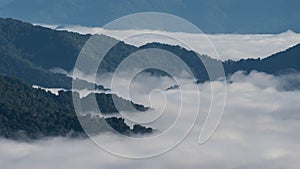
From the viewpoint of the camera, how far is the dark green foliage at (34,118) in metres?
138

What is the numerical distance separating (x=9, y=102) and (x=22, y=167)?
82.1ft

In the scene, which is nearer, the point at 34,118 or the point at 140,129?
the point at 34,118

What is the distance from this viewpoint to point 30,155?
12700 cm

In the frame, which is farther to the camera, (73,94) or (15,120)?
(73,94)

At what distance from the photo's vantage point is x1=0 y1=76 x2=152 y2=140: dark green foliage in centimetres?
13800

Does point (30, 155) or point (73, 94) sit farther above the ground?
point (73, 94)

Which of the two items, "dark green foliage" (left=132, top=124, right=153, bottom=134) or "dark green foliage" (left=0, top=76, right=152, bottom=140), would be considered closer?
"dark green foliage" (left=0, top=76, right=152, bottom=140)

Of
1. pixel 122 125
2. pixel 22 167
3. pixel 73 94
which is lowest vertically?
pixel 22 167

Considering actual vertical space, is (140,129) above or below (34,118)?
below

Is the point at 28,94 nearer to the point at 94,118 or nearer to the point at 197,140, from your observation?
the point at 94,118

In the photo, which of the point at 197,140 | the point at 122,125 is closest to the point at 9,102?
the point at 122,125

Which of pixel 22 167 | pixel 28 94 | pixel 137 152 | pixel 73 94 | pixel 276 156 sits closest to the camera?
pixel 22 167

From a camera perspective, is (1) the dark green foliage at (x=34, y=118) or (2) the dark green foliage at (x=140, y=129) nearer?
(1) the dark green foliage at (x=34, y=118)

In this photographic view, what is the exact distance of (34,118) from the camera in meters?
141
